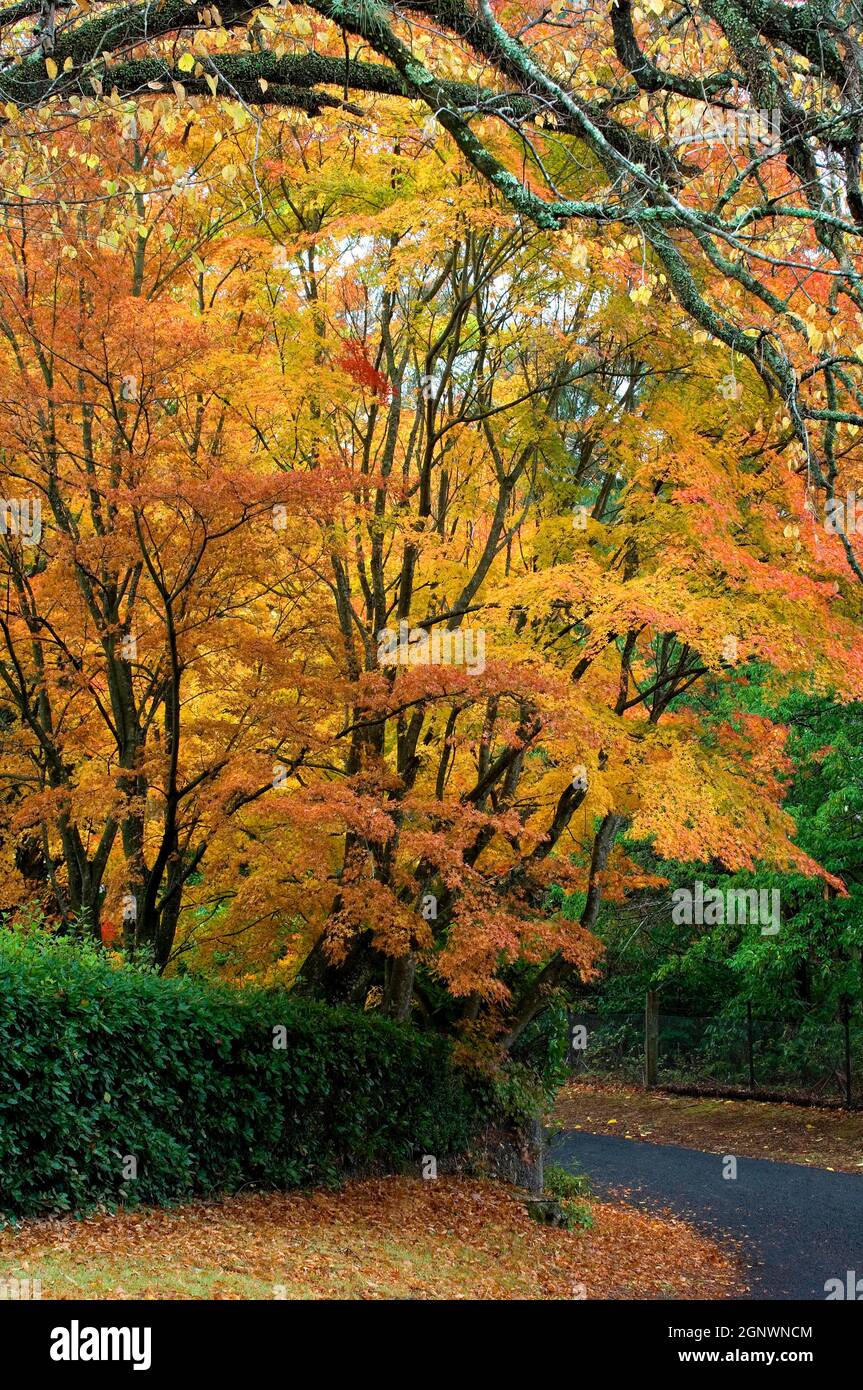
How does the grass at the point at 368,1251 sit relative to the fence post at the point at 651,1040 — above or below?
above

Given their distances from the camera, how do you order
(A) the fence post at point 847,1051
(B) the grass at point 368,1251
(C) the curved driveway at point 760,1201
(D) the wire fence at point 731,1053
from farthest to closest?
(D) the wire fence at point 731,1053 → (A) the fence post at point 847,1051 → (C) the curved driveway at point 760,1201 → (B) the grass at point 368,1251

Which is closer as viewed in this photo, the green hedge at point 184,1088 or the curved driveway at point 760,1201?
the green hedge at point 184,1088

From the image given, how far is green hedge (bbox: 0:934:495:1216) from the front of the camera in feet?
25.2

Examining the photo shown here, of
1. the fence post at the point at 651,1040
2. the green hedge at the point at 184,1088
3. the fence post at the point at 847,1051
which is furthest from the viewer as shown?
the fence post at the point at 651,1040

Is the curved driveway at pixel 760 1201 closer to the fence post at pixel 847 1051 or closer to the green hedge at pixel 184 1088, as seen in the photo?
the fence post at pixel 847 1051

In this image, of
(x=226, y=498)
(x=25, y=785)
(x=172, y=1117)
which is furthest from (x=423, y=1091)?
(x=226, y=498)

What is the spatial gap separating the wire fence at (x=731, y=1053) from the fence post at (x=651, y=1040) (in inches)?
0.8

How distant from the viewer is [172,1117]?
29.8ft

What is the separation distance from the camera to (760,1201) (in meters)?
15.1

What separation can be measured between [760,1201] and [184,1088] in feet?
29.5

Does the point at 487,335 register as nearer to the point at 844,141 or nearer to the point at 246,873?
the point at 246,873

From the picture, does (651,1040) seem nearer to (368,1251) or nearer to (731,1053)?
(731,1053)

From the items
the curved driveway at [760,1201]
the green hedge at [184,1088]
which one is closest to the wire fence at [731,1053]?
the curved driveway at [760,1201]

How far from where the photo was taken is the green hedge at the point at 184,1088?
303 inches
